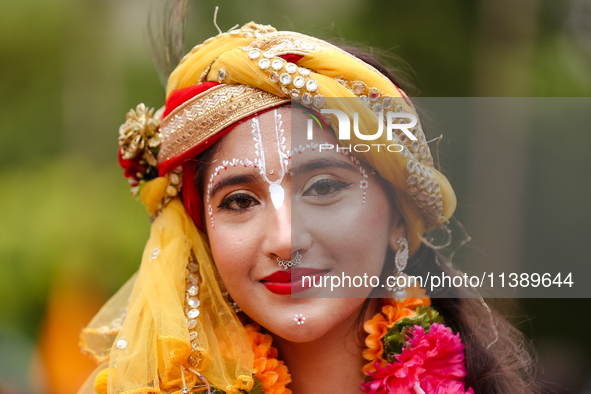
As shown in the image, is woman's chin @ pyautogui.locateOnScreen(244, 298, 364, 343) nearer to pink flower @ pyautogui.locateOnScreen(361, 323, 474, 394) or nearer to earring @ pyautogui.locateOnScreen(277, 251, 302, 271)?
earring @ pyautogui.locateOnScreen(277, 251, 302, 271)

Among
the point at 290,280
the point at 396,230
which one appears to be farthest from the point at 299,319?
the point at 396,230

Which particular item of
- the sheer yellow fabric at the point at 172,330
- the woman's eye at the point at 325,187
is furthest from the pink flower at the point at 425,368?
the woman's eye at the point at 325,187

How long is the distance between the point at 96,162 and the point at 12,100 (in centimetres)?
133

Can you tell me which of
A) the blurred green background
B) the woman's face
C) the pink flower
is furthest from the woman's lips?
the blurred green background

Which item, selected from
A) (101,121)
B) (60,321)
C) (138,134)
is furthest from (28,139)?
(138,134)

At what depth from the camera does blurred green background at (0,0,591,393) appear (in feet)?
15.1

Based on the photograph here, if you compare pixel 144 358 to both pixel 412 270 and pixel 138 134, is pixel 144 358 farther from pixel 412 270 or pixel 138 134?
pixel 412 270

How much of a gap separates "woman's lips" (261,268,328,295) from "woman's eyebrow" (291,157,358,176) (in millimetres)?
353

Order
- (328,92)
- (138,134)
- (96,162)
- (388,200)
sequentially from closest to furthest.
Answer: (328,92) → (388,200) → (138,134) → (96,162)

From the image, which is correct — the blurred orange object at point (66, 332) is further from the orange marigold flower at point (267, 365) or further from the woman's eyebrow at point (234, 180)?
the woman's eyebrow at point (234, 180)

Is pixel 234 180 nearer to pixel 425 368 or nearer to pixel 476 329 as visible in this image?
pixel 425 368

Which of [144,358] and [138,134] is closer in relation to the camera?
[144,358]

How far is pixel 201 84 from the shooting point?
2.04m

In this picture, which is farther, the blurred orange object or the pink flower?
the blurred orange object
